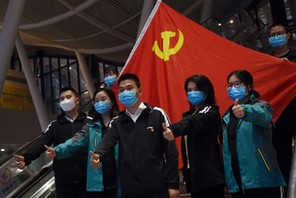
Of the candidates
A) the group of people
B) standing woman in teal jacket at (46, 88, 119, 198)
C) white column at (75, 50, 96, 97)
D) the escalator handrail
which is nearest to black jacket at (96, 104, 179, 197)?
the group of people

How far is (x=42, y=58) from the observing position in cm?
3341

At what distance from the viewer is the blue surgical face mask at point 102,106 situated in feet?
14.3

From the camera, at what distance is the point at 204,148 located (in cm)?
391

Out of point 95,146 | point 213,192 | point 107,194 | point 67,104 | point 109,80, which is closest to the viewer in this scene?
point 213,192

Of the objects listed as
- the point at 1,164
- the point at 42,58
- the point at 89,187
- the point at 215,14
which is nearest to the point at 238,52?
the point at 89,187

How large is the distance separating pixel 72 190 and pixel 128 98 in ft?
4.41

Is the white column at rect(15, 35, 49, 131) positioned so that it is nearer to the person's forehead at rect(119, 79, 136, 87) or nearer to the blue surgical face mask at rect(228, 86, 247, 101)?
the person's forehead at rect(119, 79, 136, 87)

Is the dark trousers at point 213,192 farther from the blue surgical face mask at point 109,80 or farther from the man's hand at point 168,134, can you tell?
the blue surgical face mask at point 109,80

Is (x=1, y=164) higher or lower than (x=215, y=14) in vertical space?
lower

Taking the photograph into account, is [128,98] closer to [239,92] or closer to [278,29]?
[239,92]

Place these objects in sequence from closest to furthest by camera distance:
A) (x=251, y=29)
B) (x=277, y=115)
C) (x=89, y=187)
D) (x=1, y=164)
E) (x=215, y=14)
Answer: (x=89, y=187)
(x=277, y=115)
(x=1, y=164)
(x=251, y=29)
(x=215, y=14)

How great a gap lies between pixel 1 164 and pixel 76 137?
3279 mm

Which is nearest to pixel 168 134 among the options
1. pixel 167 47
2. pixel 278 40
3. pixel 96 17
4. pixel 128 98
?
pixel 128 98

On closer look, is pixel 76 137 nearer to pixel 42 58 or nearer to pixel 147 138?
pixel 147 138
